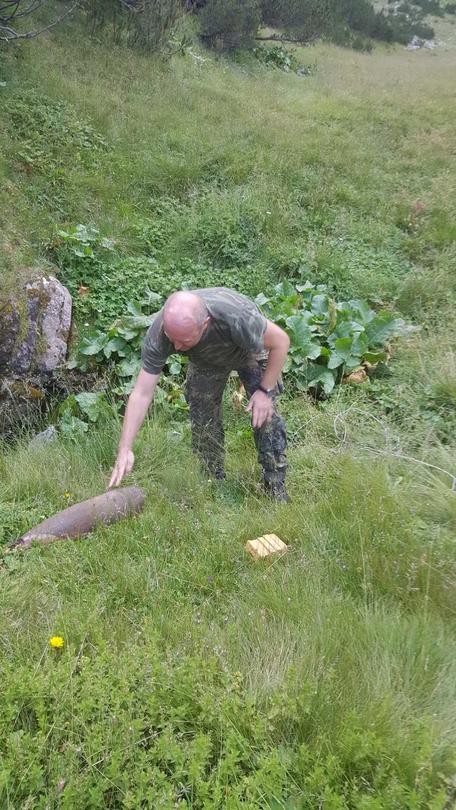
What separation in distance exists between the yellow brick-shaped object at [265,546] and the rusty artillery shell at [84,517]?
77 cm

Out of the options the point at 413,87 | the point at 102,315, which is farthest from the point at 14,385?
the point at 413,87

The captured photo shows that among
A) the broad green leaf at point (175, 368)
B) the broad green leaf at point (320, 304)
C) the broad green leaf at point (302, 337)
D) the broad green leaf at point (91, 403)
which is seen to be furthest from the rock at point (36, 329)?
the broad green leaf at point (320, 304)

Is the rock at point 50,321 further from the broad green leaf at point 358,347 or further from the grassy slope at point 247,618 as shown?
the broad green leaf at point 358,347

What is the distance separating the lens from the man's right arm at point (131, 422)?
284 cm

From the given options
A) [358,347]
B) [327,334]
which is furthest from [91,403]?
[358,347]

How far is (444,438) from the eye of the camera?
4.07m

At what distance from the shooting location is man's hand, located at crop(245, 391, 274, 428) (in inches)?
133

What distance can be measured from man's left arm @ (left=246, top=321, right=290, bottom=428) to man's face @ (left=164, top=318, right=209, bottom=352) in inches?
16.6

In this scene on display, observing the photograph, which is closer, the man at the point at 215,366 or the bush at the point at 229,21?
the man at the point at 215,366

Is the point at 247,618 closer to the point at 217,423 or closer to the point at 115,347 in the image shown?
the point at 217,423

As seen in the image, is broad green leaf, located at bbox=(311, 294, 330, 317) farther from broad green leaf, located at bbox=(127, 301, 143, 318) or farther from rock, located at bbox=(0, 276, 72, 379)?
rock, located at bbox=(0, 276, 72, 379)

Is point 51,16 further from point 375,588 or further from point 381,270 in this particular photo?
point 375,588

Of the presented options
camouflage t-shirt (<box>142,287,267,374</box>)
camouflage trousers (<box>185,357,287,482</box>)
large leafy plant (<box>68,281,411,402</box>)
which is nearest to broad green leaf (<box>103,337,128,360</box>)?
large leafy plant (<box>68,281,411,402</box>)

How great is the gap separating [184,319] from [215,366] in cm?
74
